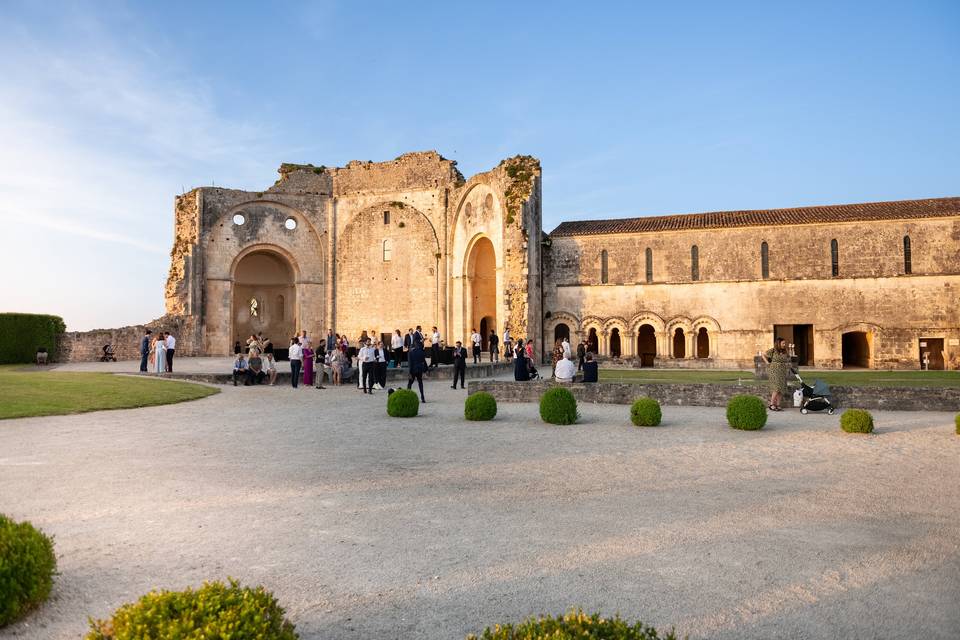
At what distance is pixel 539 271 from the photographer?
35.2 meters

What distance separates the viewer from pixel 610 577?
4.53 m

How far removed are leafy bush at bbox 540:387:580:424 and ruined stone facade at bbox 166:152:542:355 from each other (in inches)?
821

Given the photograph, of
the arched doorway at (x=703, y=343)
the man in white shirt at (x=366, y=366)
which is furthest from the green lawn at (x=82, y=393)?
the arched doorway at (x=703, y=343)

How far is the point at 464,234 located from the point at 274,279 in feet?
39.4

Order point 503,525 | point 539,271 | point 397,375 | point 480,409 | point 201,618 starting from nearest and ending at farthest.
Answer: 1. point 201,618
2. point 503,525
3. point 480,409
4. point 397,375
5. point 539,271

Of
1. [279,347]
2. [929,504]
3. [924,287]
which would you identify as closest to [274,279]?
[279,347]

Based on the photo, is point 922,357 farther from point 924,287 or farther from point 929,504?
point 929,504

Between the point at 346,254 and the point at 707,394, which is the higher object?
the point at 346,254

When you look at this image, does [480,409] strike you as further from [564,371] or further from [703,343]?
[703,343]

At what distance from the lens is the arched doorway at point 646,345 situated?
3553 centimetres

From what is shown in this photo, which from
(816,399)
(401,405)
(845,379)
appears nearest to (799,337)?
(845,379)

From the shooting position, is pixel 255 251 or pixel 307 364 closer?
pixel 307 364

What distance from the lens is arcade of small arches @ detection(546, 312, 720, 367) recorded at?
33.9 metres

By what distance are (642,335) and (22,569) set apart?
34455 mm
